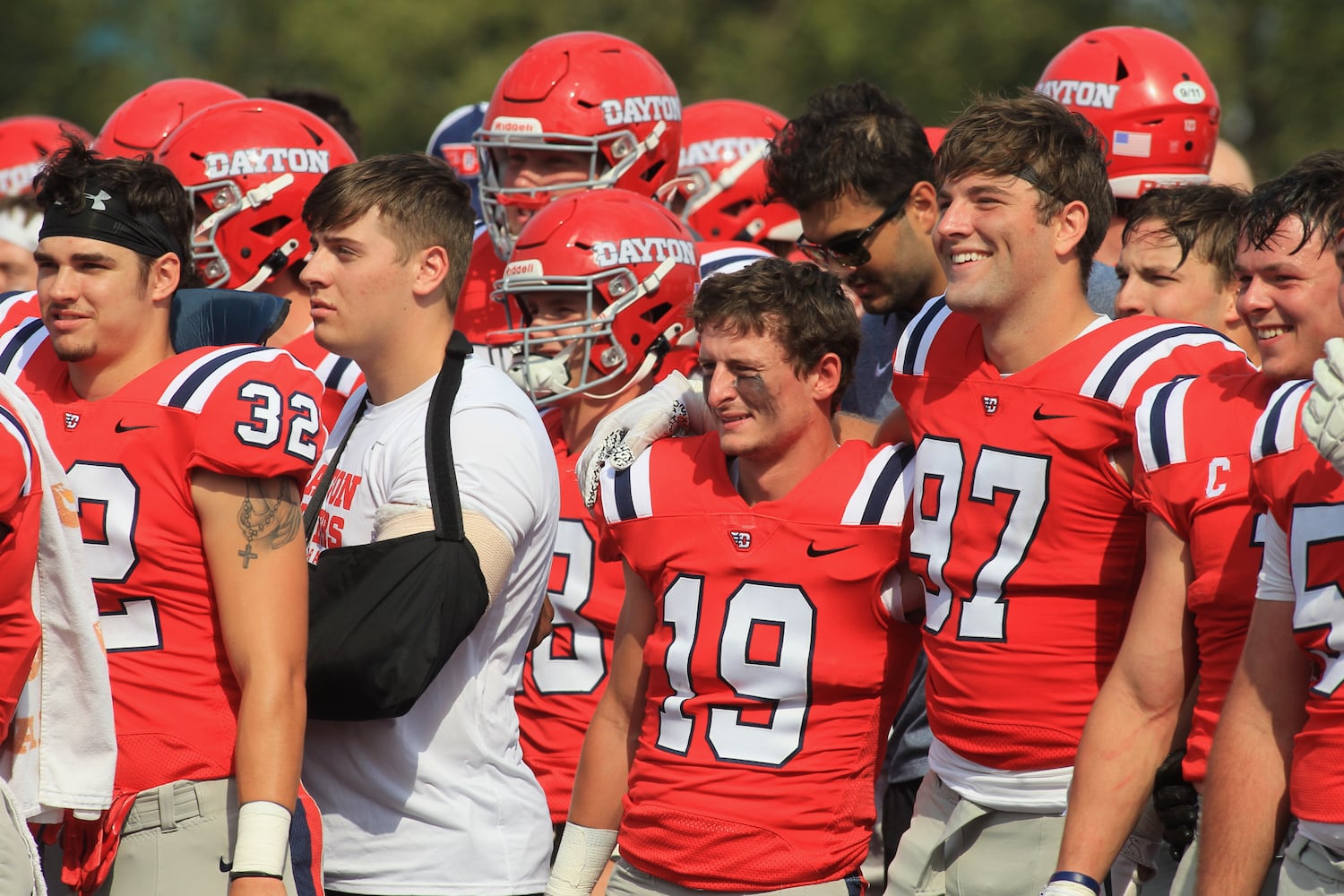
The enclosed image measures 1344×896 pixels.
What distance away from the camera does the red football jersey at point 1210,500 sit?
284 cm

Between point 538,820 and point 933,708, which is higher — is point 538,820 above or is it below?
below

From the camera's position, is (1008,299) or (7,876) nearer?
(7,876)

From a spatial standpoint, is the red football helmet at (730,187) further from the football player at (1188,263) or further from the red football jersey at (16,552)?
the red football jersey at (16,552)

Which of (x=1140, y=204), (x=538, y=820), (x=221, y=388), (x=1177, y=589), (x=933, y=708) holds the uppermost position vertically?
(x=1140, y=204)

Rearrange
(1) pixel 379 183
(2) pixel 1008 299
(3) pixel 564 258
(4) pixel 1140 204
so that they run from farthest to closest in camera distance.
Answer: (3) pixel 564 258, (4) pixel 1140 204, (1) pixel 379 183, (2) pixel 1008 299

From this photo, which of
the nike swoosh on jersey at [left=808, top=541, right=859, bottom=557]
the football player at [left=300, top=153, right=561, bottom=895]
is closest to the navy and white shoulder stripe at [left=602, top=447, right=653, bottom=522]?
the football player at [left=300, top=153, right=561, bottom=895]

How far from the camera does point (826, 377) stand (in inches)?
140

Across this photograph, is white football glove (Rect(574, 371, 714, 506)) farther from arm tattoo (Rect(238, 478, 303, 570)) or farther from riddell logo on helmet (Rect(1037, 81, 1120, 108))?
riddell logo on helmet (Rect(1037, 81, 1120, 108))

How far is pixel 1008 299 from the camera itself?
126 inches

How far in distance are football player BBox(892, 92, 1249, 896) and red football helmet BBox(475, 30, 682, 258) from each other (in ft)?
7.13

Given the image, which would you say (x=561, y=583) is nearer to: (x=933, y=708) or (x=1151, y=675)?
(x=933, y=708)

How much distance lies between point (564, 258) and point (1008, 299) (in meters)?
1.56

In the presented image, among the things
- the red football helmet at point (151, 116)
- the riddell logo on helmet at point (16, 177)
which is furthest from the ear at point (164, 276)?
the riddell logo on helmet at point (16, 177)

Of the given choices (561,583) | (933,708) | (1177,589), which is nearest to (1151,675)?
(1177,589)
